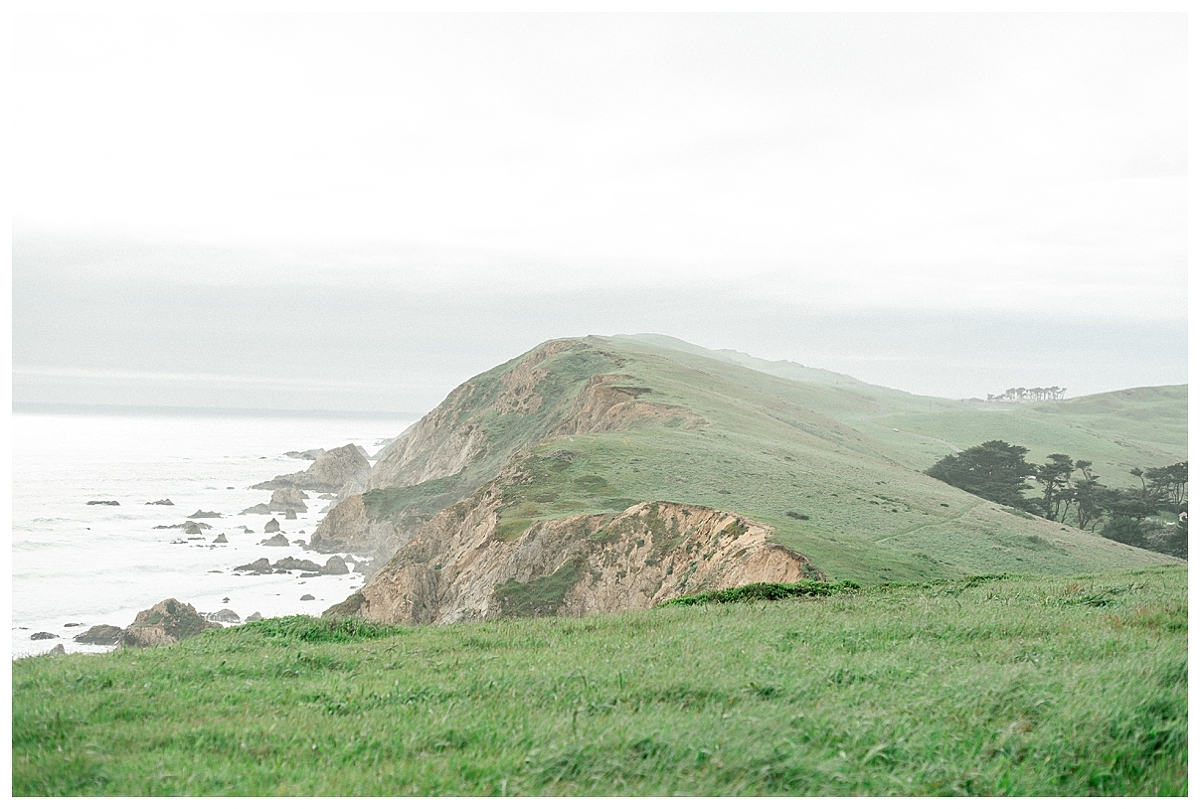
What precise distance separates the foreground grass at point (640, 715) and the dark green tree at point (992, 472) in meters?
59.1

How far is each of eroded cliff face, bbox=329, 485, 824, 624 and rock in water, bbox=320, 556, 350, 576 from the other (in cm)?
2625

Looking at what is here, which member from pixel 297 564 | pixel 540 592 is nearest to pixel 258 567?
pixel 297 564

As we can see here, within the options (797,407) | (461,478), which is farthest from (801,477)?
(797,407)

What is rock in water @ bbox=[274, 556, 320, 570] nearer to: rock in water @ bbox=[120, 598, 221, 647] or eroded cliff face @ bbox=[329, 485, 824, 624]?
rock in water @ bbox=[120, 598, 221, 647]

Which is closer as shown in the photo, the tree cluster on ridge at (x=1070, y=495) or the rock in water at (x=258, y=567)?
the tree cluster on ridge at (x=1070, y=495)

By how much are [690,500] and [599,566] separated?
271 inches

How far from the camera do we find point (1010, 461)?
220 feet

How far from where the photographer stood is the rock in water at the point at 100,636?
4532 cm

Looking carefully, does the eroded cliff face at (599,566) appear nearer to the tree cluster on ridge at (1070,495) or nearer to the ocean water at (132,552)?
the ocean water at (132,552)

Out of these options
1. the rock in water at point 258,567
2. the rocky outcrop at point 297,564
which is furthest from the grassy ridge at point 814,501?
the rock in water at point 258,567

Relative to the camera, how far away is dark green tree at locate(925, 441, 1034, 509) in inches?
2547

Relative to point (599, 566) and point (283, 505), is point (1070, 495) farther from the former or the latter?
point (283, 505)

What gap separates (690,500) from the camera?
115 feet

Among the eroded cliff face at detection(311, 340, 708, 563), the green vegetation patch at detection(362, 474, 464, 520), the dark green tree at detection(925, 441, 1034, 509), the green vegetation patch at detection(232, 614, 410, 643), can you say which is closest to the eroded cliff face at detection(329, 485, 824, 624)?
the green vegetation patch at detection(232, 614, 410, 643)
